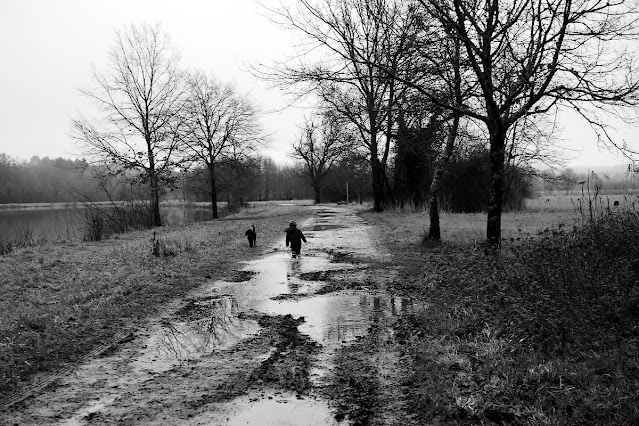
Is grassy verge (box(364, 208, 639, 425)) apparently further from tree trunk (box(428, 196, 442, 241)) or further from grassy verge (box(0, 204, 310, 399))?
tree trunk (box(428, 196, 442, 241))

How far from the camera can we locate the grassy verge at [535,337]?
3492mm

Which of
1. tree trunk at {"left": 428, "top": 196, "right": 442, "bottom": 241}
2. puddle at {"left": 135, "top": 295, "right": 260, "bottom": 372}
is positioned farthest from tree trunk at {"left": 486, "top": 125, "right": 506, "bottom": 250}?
puddle at {"left": 135, "top": 295, "right": 260, "bottom": 372}

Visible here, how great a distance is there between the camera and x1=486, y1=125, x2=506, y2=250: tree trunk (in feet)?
31.2

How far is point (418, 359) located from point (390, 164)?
3583 centimetres

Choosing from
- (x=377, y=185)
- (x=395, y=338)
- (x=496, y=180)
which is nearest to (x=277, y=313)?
(x=395, y=338)

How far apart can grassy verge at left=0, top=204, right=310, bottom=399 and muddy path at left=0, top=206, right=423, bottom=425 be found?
1.47 feet

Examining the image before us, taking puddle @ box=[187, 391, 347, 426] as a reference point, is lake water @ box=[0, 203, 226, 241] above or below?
above

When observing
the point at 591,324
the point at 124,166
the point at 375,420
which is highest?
the point at 124,166

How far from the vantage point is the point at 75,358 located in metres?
4.89

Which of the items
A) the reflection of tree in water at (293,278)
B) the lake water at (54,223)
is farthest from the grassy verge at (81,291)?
the lake water at (54,223)

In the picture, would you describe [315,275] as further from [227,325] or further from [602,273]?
[602,273]

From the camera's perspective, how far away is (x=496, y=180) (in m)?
9.64

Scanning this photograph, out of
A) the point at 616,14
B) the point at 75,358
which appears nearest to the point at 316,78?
the point at 616,14

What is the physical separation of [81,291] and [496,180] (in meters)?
8.65
